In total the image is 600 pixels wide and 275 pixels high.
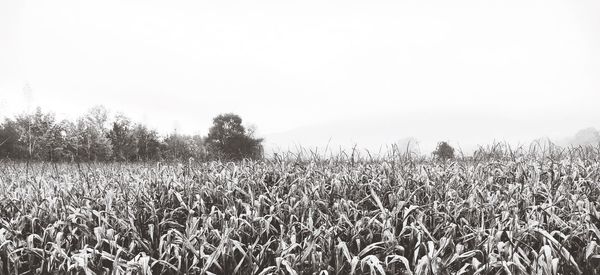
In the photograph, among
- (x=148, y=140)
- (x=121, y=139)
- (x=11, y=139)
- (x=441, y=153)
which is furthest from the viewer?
(x=121, y=139)

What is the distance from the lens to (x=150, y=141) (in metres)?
47.2

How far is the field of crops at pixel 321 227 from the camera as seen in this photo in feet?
8.58

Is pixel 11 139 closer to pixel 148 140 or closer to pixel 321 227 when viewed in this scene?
pixel 148 140

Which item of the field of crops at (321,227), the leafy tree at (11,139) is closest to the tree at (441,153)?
the field of crops at (321,227)

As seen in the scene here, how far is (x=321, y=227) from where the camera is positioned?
9.41 ft

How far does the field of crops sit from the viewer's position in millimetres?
2615

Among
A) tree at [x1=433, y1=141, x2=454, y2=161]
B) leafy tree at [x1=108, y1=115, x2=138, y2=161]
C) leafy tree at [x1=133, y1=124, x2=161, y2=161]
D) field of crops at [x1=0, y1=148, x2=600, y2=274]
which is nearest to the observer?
field of crops at [x1=0, y1=148, x2=600, y2=274]

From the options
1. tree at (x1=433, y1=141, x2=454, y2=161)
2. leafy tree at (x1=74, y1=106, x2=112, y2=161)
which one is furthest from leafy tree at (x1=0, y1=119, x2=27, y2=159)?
tree at (x1=433, y1=141, x2=454, y2=161)

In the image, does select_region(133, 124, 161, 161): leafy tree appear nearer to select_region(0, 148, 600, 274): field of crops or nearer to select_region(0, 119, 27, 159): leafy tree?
select_region(0, 119, 27, 159): leafy tree

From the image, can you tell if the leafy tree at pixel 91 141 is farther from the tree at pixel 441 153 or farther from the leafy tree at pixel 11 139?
the tree at pixel 441 153

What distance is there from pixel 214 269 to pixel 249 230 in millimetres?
577

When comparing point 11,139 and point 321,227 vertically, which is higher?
point 11,139

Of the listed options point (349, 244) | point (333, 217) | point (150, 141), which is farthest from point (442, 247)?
point (150, 141)

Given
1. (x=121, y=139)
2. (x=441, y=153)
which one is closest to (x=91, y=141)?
(x=121, y=139)
